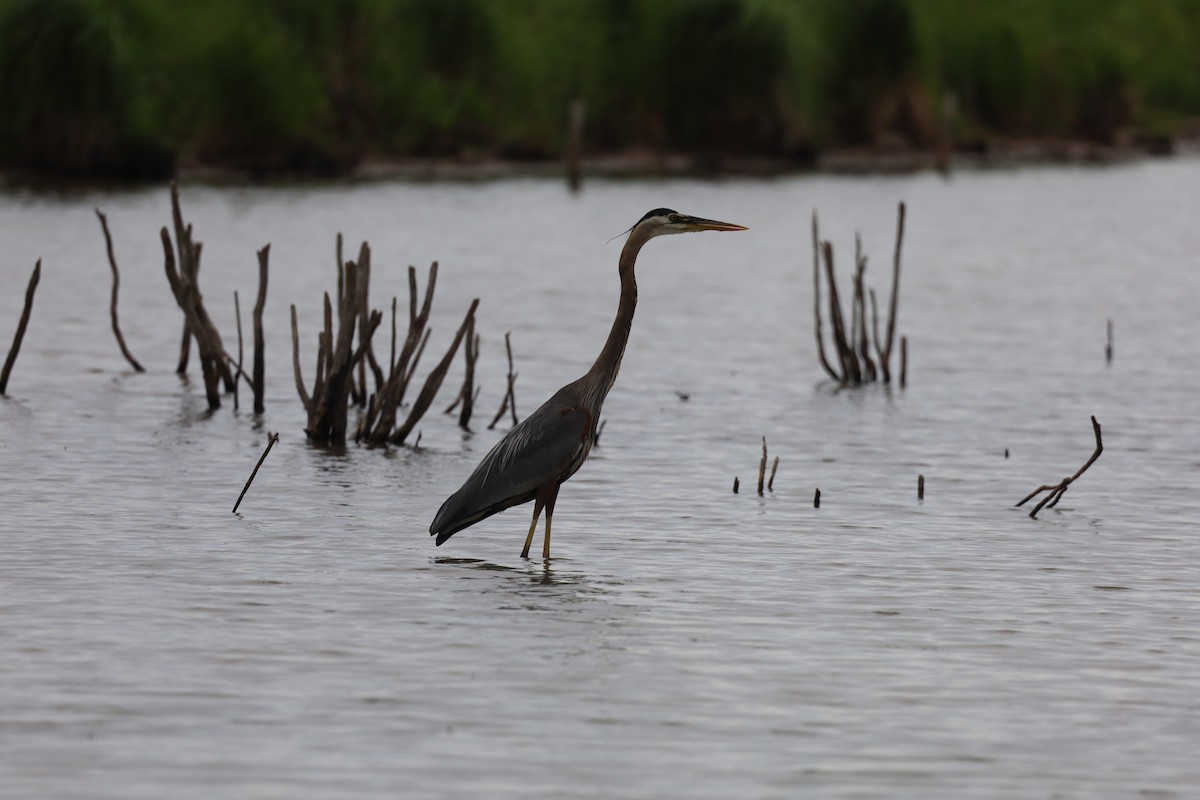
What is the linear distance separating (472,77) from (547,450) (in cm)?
4260

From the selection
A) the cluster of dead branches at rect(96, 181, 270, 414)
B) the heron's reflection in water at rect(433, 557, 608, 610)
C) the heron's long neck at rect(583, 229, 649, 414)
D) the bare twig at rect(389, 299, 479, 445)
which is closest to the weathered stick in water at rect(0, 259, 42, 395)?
the cluster of dead branches at rect(96, 181, 270, 414)

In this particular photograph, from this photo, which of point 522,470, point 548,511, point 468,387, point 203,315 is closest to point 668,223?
point 522,470

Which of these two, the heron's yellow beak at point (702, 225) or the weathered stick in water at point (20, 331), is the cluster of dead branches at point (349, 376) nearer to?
the weathered stick in water at point (20, 331)

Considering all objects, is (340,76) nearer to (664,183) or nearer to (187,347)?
(664,183)

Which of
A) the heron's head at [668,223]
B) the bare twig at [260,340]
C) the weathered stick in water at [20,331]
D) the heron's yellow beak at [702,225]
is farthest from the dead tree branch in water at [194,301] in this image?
the heron's yellow beak at [702,225]

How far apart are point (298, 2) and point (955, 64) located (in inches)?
1024

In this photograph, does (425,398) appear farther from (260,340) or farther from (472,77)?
(472,77)

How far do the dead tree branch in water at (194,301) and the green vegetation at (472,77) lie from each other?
27.7 m

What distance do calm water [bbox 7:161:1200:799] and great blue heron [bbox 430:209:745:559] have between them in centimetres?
33

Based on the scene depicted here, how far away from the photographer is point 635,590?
851cm

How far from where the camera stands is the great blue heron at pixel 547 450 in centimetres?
880

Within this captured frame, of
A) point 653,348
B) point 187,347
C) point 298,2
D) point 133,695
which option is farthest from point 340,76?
point 133,695

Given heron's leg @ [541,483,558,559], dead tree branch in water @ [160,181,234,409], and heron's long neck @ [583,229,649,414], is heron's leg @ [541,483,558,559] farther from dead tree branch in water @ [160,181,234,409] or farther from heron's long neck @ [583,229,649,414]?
dead tree branch in water @ [160,181,234,409]

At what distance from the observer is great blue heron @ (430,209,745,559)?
8797mm
